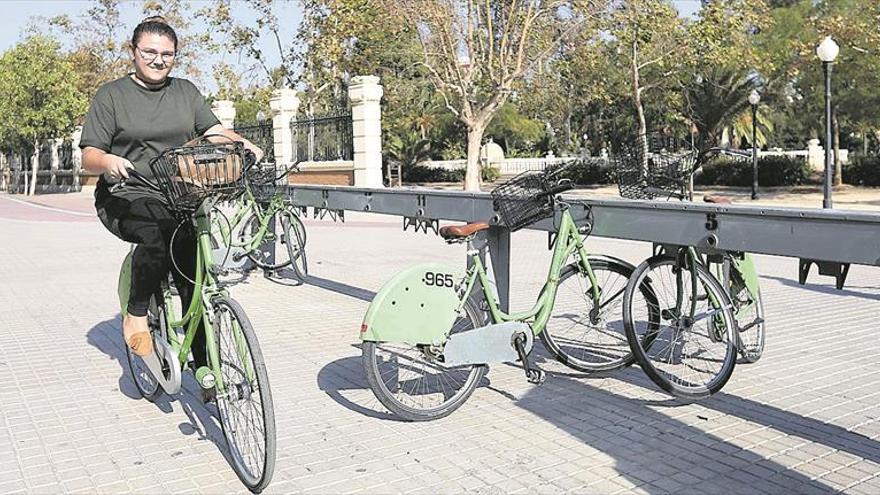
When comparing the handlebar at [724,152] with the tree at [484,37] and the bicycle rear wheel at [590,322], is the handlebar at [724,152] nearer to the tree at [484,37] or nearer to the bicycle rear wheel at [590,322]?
the bicycle rear wheel at [590,322]

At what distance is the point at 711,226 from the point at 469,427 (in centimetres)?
163

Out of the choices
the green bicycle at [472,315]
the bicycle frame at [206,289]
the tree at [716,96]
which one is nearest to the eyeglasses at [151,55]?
the bicycle frame at [206,289]

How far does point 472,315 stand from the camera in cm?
485

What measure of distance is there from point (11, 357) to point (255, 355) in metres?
3.86

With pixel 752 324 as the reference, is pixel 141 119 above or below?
above

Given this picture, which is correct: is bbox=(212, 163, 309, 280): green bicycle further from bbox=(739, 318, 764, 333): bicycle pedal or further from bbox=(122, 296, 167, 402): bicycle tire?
bbox=(739, 318, 764, 333): bicycle pedal

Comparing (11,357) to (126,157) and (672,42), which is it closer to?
(126,157)

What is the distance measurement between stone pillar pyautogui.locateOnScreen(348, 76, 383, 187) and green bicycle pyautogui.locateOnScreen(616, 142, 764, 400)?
17.6 m

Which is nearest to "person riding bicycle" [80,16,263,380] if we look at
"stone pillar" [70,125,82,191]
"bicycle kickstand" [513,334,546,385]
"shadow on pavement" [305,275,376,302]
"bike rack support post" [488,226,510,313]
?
"bicycle kickstand" [513,334,546,385]

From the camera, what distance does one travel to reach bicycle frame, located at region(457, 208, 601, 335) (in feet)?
16.0

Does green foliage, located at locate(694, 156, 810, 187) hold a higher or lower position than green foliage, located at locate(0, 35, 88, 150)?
lower

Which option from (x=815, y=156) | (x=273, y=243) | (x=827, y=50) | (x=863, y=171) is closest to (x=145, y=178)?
(x=273, y=243)

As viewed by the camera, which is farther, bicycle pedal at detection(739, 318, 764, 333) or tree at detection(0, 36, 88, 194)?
tree at detection(0, 36, 88, 194)

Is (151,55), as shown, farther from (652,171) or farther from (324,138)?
(324,138)
